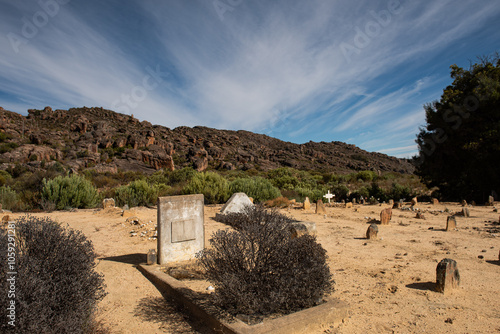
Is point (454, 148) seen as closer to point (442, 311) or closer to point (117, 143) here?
point (442, 311)

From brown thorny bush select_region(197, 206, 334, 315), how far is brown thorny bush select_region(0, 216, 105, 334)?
126 cm


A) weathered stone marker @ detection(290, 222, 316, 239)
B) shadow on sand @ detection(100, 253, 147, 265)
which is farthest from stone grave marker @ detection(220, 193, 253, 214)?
shadow on sand @ detection(100, 253, 147, 265)

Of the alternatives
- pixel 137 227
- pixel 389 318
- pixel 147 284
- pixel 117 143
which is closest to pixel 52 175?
pixel 137 227

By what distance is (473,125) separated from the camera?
15312 mm

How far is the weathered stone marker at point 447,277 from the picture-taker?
3626 millimetres

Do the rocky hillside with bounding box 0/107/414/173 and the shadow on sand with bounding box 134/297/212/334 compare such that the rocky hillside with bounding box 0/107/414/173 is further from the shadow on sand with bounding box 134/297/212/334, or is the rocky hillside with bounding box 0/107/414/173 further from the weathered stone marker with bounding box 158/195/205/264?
the shadow on sand with bounding box 134/297/212/334

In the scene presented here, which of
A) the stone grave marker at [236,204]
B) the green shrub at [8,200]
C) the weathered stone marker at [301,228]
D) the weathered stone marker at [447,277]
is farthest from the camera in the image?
the green shrub at [8,200]

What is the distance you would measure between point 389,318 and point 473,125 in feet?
55.3

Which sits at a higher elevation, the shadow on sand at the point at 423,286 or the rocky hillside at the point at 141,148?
the rocky hillside at the point at 141,148

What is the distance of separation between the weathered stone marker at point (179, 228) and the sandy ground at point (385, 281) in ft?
2.15

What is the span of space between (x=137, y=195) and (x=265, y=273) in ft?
37.9

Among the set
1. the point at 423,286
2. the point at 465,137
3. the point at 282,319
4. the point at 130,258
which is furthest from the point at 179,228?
the point at 465,137

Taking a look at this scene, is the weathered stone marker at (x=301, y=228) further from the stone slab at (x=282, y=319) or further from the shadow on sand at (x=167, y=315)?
the shadow on sand at (x=167, y=315)

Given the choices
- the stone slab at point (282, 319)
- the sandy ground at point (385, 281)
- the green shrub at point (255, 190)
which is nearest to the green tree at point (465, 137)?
the sandy ground at point (385, 281)
